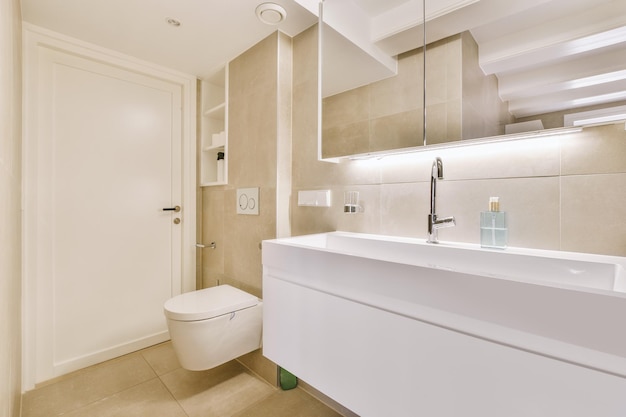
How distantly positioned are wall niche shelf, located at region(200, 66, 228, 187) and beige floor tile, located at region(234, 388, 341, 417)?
1.45 metres

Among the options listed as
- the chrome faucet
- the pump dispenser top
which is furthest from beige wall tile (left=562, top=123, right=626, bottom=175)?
the chrome faucet

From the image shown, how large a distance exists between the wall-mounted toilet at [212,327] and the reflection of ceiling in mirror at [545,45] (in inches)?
57.8

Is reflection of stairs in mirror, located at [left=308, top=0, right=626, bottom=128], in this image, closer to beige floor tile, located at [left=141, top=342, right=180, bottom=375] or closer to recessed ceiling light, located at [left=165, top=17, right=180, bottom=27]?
recessed ceiling light, located at [left=165, top=17, right=180, bottom=27]

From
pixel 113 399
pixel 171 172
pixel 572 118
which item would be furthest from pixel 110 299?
pixel 572 118

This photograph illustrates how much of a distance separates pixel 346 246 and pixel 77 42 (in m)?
2.01

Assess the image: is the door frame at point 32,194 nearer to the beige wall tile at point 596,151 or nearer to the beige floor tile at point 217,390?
the beige floor tile at point 217,390

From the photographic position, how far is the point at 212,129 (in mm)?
2357

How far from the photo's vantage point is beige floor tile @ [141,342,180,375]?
173cm

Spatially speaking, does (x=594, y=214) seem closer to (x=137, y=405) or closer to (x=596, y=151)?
(x=596, y=151)

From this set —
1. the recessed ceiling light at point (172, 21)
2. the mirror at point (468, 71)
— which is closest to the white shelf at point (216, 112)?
the recessed ceiling light at point (172, 21)

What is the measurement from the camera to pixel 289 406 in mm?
1408

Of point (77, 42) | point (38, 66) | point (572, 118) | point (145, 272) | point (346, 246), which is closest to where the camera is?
point (572, 118)

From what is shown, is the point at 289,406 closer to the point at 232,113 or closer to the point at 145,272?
the point at 145,272

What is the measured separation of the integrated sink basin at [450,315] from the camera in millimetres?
509
